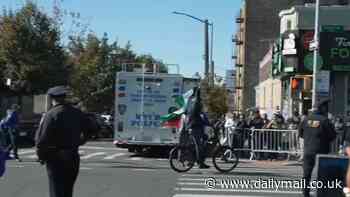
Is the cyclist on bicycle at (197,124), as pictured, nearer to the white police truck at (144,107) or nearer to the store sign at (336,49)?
the white police truck at (144,107)

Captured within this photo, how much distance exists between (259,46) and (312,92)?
163ft

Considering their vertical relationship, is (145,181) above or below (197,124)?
below

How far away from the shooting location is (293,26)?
3441 centimetres

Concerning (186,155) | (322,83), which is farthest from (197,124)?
(322,83)

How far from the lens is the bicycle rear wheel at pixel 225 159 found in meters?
17.3

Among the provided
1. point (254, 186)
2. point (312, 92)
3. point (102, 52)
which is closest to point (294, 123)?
point (312, 92)

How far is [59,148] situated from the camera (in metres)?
8.52

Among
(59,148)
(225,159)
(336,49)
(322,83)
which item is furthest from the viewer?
(336,49)

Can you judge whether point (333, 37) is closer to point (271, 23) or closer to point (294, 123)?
point (294, 123)

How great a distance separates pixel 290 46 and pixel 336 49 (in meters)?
2.02

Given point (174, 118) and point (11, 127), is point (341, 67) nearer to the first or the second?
point (174, 118)

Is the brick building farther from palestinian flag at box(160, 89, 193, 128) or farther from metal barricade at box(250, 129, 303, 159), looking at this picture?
palestinian flag at box(160, 89, 193, 128)

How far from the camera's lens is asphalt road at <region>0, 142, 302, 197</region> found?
13.1 m

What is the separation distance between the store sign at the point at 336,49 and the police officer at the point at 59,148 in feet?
72.8
